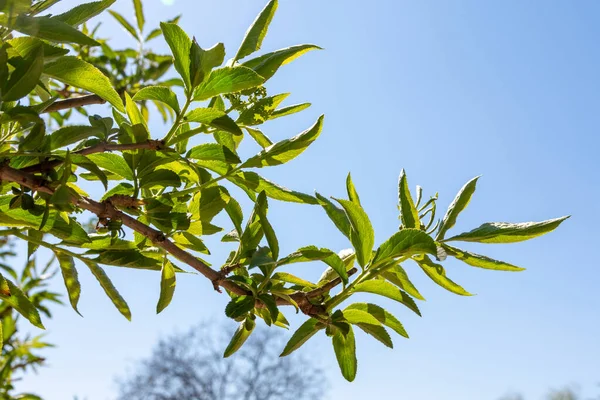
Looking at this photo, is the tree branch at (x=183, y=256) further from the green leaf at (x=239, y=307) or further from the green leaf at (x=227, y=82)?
the green leaf at (x=227, y=82)

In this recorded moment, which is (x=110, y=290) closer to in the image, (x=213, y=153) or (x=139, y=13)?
(x=213, y=153)

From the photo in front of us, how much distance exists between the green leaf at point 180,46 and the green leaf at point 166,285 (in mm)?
190

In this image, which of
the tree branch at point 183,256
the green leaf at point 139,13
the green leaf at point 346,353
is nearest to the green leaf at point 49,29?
the tree branch at point 183,256

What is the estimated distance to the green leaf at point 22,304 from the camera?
0.60 m

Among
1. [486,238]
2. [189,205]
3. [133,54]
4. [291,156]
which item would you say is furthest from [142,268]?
[133,54]

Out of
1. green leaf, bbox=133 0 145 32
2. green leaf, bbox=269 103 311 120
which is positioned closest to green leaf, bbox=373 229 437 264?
green leaf, bbox=269 103 311 120

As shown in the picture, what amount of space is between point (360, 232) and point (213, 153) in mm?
147

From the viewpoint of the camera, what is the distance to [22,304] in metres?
0.61

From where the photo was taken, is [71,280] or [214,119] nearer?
[214,119]

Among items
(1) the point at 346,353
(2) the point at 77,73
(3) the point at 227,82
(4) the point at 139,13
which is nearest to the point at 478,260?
(1) the point at 346,353

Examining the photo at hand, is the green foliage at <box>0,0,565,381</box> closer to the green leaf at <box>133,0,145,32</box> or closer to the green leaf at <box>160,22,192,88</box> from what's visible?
the green leaf at <box>160,22,192,88</box>

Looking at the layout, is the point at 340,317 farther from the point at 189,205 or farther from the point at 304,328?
the point at 189,205

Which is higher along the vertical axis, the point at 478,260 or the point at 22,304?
the point at 22,304

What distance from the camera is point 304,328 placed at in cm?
60
